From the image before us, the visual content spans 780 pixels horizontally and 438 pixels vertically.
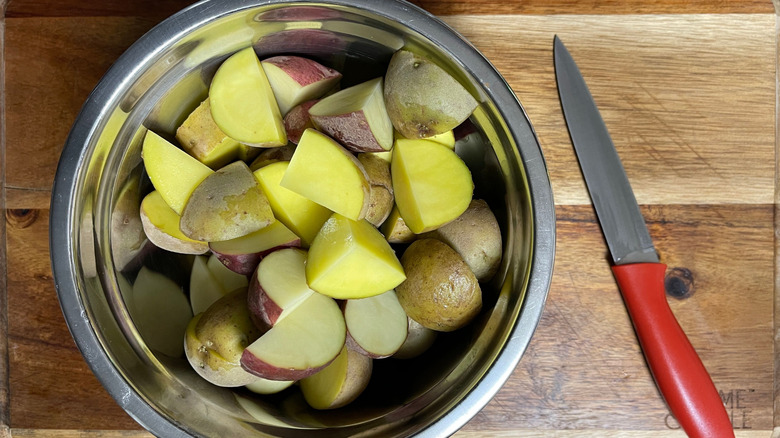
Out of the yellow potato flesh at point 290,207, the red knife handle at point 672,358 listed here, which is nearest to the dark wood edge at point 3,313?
the yellow potato flesh at point 290,207

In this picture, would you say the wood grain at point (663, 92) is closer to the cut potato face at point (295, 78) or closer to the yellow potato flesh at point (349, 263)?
the cut potato face at point (295, 78)

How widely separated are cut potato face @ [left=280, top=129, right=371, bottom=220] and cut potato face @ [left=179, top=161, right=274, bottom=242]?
0.05 m

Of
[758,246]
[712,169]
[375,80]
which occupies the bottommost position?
[758,246]

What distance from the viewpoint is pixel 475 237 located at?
0.91 m

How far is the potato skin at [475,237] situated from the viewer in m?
0.91

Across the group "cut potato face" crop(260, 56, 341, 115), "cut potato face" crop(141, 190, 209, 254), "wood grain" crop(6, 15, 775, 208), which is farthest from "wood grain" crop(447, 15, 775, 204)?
"cut potato face" crop(141, 190, 209, 254)

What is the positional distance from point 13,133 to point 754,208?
135 cm

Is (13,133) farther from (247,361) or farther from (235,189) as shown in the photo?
(247,361)

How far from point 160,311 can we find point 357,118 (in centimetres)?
46

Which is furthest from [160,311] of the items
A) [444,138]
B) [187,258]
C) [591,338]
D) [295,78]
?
[591,338]

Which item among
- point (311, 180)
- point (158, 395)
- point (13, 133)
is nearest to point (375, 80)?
point (311, 180)

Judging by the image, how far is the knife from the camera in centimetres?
104

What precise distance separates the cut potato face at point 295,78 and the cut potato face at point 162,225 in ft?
0.78

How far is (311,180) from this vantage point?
86 centimetres
